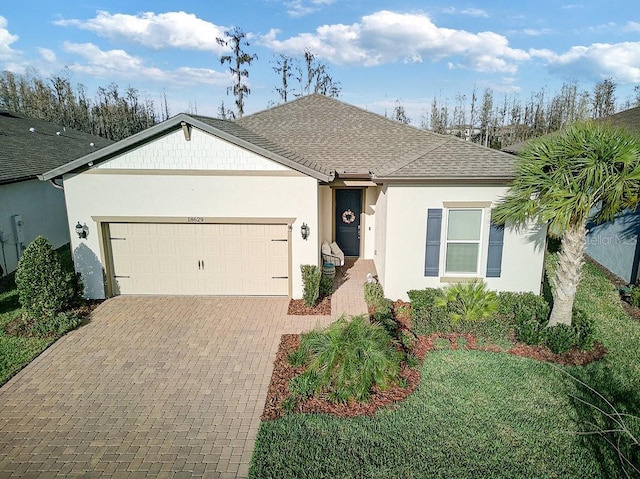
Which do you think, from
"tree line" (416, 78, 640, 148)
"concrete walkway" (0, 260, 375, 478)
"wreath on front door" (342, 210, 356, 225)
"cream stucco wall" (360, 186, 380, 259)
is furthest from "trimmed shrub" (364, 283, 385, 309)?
"tree line" (416, 78, 640, 148)

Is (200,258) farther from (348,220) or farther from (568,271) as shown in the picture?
(568,271)

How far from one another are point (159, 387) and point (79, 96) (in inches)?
2088

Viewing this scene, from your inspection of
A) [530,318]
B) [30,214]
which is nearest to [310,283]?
[530,318]

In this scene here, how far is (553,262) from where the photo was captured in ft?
43.2

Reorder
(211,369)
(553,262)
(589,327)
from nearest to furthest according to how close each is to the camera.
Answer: (211,369) → (589,327) → (553,262)

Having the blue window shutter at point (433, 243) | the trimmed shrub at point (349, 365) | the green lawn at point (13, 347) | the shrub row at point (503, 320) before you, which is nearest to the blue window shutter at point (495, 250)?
the shrub row at point (503, 320)

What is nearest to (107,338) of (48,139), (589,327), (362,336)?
(362,336)

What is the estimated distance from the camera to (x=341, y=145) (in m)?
13.4

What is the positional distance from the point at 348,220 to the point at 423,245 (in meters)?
4.45

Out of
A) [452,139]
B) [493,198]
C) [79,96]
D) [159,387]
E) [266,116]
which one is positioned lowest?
[159,387]

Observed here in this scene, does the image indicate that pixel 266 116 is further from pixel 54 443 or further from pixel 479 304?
pixel 54 443

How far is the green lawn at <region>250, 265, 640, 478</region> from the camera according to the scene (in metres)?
4.91

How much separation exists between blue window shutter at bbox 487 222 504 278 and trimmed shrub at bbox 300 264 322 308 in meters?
4.35

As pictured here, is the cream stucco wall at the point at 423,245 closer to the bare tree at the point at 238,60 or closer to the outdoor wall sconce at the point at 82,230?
the outdoor wall sconce at the point at 82,230
